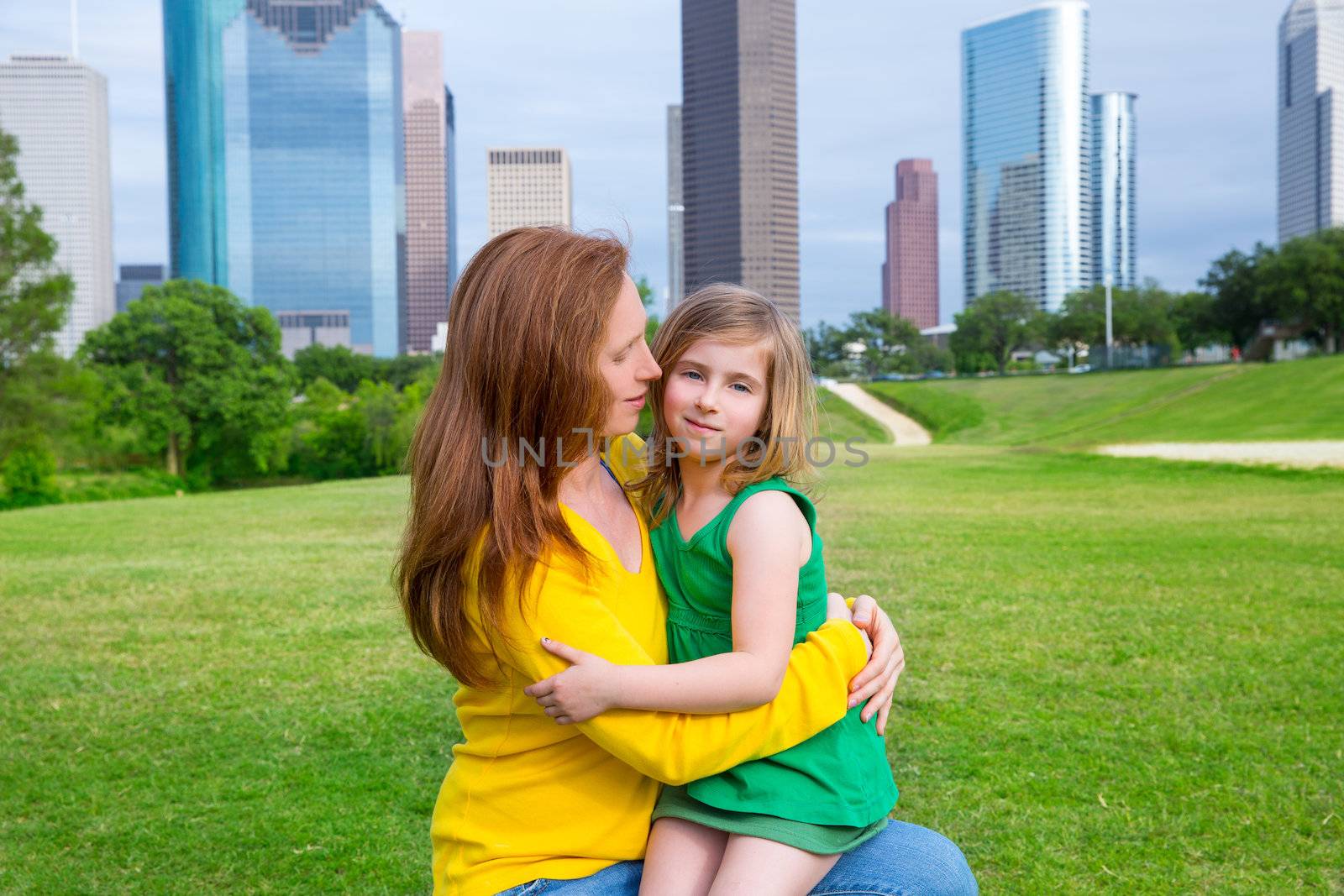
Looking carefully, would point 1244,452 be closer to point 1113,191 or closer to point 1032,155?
point 1113,191

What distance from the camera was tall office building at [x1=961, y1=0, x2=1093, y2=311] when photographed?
349ft

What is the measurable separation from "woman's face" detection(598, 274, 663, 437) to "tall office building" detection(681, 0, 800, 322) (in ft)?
158

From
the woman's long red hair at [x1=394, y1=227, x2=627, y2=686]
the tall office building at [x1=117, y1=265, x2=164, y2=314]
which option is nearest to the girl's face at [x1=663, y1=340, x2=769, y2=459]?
the woman's long red hair at [x1=394, y1=227, x2=627, y2=686]

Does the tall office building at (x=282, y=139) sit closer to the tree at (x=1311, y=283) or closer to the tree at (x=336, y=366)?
the tree at (x=336, y=366)

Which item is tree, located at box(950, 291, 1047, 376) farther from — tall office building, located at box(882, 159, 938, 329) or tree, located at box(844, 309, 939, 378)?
tall office building, located at box(882, 159, 938, 329)

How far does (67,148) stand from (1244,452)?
488 ft

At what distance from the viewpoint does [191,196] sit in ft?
362

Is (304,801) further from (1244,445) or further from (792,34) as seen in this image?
(792,34)

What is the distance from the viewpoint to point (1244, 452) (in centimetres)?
1847

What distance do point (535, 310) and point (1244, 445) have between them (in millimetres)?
21038

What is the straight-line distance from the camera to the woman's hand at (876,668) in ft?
5.41

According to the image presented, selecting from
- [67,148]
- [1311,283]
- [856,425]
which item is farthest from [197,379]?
[67,148]

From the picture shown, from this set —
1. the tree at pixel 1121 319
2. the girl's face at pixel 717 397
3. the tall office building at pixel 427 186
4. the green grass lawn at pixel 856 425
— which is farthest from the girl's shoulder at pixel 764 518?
the tall office building at pixel 427 186

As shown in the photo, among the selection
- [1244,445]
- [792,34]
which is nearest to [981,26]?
[792,34]
